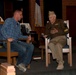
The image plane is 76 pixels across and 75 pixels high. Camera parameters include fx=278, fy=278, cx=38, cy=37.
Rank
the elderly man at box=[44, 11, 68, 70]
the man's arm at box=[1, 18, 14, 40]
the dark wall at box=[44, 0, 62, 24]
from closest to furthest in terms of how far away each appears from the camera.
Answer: the man's arm at box=[1, 18, 14, 40] < the elderly man at box=[44, 11, 68, 70] < the dark wall at box=[44, 0, 62, 24]

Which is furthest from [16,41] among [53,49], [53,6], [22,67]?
[53,6]

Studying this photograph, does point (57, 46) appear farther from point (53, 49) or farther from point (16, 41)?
point (16, 41)

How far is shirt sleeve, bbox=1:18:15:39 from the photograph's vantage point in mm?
4637

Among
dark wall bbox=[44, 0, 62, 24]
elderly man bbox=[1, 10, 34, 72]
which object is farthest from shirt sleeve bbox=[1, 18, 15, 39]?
dark wall bbox=[44, 0, 62, 24]

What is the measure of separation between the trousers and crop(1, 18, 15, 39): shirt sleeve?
34.7 inches

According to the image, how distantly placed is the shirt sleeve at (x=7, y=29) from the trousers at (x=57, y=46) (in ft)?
2.89

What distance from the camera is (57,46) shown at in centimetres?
514

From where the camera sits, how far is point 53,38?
18.0ft

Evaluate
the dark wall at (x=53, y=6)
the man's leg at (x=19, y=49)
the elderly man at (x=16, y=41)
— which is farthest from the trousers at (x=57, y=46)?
the dark wall at (x=53, y=6)

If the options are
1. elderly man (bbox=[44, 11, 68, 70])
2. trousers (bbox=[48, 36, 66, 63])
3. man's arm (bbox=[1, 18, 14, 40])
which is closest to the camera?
man's arm (bbox=[1, 18, 14, 40])

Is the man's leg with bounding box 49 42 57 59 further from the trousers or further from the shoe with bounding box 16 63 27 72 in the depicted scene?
the shoe with bounding box 16 63 27 72

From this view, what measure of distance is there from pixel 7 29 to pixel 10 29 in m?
0.05

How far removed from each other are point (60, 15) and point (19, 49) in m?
6.26

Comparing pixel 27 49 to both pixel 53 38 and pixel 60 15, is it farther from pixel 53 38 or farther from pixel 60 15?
pixel 60 15
